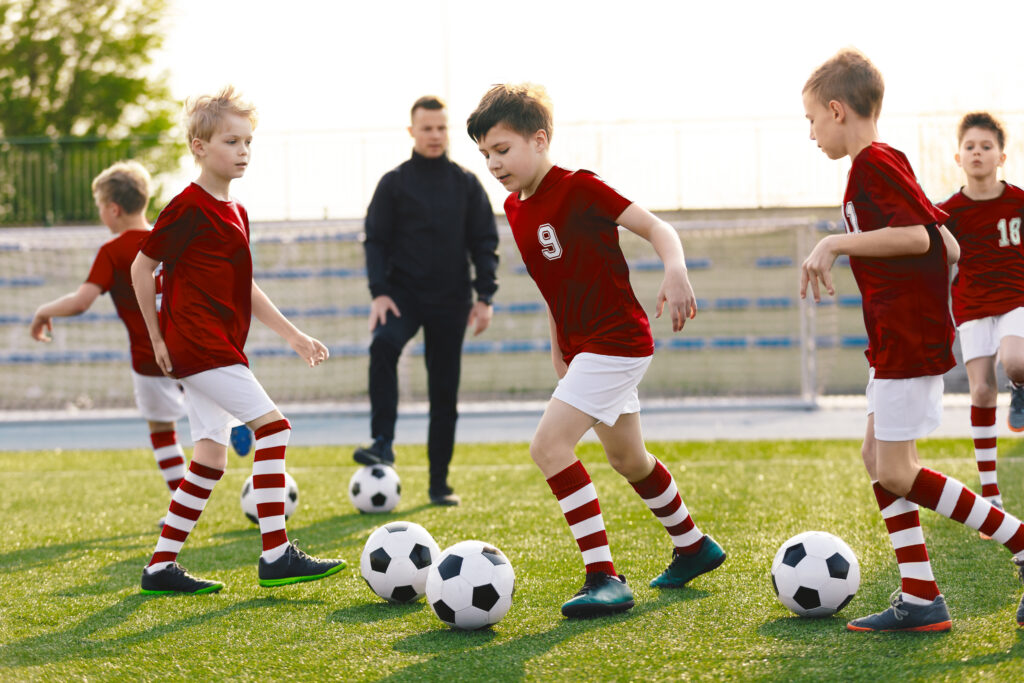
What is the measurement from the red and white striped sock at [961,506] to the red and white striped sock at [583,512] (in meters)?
0.99

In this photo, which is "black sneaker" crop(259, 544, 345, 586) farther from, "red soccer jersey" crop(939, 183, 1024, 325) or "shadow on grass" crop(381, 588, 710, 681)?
"red soccer jersey" crop(939, 183, 1024, 325)

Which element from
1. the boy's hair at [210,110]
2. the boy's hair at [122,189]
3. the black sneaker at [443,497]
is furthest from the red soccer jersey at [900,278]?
the boy's hair at [122,189]

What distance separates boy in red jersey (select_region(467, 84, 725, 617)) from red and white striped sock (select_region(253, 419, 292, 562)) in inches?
43.3

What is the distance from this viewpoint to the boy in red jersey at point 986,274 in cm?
493

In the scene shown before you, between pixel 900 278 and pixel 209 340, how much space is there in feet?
8.12

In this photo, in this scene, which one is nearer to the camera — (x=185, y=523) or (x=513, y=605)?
(x=513, y=605)

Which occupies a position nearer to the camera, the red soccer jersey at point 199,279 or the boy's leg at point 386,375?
the red soccer jersey at point 199,279

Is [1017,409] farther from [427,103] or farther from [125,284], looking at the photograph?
[125,284]

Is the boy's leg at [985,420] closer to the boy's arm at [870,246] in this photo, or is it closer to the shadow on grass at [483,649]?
the shadow on grass at [483,649]

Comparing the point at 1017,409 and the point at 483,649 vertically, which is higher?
the point at 1017,409

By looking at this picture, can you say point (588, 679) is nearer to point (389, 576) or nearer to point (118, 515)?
point (389, 576)

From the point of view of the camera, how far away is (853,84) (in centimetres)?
326

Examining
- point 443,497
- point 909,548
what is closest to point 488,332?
point 443,497

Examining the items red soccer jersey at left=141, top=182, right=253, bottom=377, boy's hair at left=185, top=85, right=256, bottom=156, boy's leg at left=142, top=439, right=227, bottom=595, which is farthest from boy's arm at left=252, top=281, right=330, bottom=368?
boy's hair at left=185, top=85, right=256, bottom=156
